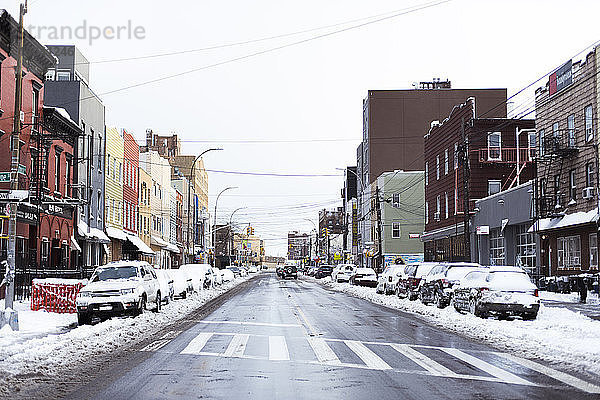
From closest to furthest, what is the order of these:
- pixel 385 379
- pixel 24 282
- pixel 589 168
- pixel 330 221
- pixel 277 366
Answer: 1. pixel 385 379
2. pixel 277 366
3. pixel 24 282
4. pixel 589 168
5. pixel 330 221

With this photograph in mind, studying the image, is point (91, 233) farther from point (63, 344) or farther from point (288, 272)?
point (288, 272)

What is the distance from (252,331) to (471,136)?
117 feet

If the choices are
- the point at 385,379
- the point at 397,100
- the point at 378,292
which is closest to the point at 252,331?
the point at 385,379

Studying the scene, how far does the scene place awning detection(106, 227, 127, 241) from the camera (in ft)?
157

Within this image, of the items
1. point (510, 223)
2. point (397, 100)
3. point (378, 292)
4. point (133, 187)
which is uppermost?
point (397, 100)

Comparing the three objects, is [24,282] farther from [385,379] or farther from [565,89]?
[565,89]

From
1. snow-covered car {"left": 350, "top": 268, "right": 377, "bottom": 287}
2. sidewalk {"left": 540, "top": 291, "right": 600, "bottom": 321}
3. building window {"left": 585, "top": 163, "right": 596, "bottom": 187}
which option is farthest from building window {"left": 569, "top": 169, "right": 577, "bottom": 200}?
snow-covered car {"left": 350, "top": 268, "right": 377, "bottom": 287}

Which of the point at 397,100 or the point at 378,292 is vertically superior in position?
the point at 397,100

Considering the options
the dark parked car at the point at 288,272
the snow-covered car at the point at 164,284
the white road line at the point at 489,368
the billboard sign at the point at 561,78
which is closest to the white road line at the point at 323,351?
the white road line at the point at 489,368

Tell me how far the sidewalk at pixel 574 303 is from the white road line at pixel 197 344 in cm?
1162

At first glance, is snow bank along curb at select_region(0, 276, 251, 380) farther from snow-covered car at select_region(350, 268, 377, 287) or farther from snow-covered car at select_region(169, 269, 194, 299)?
snow-covered car at select_region(350, 268, 377, 287)

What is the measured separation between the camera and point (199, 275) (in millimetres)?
43188

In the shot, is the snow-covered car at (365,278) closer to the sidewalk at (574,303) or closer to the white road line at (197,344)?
the sidewalk at (574,303)

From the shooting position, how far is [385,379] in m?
10.6
